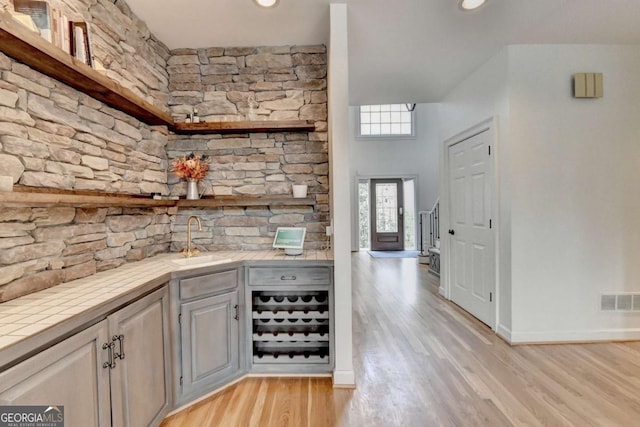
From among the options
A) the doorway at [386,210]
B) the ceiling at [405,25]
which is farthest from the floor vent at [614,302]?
the doorway at [386,210]

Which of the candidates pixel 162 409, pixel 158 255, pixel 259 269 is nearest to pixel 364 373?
pixel 259 269

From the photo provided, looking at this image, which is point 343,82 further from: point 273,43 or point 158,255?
point 158,255

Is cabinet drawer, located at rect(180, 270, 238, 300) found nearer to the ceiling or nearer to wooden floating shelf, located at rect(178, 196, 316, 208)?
wooden floating shelf, located at rect(178, 196, 316, 208)

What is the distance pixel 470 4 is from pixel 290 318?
2.60m

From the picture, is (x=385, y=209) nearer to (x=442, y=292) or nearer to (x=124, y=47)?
(x=442, y=292)

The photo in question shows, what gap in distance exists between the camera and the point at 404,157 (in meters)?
8.52

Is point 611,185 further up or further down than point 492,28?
further down

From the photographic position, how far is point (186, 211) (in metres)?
2.85

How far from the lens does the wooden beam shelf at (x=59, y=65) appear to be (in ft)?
4.21

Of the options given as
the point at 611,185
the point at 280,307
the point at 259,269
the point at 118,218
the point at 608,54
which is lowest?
the point at 280,307

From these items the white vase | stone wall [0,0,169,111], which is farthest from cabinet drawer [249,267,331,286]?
stone wall [0,0,169,111]

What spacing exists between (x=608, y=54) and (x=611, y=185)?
122 centimetres

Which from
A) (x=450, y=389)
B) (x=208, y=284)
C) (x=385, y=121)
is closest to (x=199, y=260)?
(x=208, y=284)

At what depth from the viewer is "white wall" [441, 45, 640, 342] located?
2.79 m
